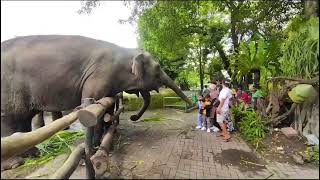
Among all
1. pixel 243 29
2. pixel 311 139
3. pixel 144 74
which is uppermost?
pixel 243 29

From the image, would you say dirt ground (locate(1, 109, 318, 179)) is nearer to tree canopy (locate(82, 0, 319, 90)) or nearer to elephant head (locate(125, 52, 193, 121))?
elephant head (locate(125, 52, 193, 121))

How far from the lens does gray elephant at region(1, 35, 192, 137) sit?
491 cm

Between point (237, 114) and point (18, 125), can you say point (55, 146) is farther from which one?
point (237, 114)

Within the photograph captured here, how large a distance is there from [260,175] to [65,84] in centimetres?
370

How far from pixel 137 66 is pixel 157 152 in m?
1.57

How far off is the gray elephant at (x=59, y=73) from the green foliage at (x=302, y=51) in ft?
8.36

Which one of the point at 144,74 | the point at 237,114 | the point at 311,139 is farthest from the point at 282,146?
the point at 237,114

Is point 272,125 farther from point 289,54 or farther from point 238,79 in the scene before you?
point 238,79

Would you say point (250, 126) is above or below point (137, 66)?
below

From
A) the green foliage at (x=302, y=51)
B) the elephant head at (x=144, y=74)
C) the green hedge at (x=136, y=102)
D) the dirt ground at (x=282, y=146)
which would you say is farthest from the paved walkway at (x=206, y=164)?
the green hedge at (x=136, y=102)

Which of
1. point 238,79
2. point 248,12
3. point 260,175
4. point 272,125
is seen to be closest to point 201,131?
point 272,125

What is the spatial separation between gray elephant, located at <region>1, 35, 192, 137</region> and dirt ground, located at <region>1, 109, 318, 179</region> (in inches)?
41.2

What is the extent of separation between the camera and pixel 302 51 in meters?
5.07

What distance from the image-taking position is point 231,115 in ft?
24.1
